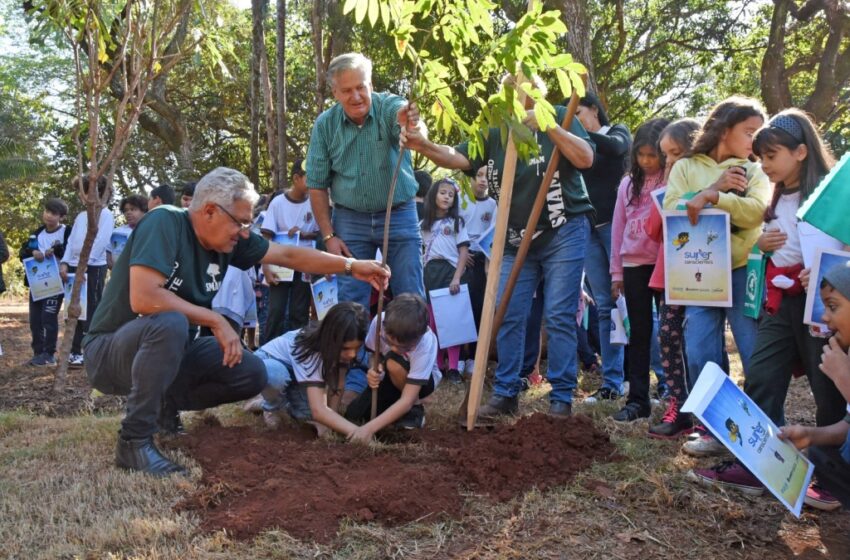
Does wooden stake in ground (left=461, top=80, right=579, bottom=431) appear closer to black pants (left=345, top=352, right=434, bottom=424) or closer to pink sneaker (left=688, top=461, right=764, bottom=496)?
black pants (left=345, top=352, right=434, bottom=424)

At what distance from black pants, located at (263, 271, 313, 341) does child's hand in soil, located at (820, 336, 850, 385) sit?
4.29 m

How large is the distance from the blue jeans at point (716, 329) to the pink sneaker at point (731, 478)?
0.62m

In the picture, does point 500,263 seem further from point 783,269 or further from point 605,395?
point 605,395

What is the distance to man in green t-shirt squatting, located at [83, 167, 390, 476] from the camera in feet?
12.1

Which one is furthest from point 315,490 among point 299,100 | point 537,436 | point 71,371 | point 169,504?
point 299,100

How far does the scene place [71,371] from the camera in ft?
24.3

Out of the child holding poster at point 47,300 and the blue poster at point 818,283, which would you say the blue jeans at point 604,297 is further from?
the child holding poster at point 47,300

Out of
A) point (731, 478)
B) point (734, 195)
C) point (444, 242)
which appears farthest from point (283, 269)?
point (731, 478)

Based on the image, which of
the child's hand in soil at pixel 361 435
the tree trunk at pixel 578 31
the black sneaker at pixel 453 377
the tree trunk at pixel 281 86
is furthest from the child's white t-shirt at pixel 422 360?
the tree trunk at pixel 281 86

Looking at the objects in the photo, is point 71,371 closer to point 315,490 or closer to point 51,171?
point 315,490

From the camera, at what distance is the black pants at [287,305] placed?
6.56 m

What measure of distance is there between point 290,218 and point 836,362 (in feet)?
15.0

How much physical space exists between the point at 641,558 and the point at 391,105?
2.81 m

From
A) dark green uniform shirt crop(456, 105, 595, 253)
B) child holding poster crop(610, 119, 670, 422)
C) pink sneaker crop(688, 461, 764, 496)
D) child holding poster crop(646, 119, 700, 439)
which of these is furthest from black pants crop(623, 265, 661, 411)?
pink sneaker crop(688, 461, 764, 496)
